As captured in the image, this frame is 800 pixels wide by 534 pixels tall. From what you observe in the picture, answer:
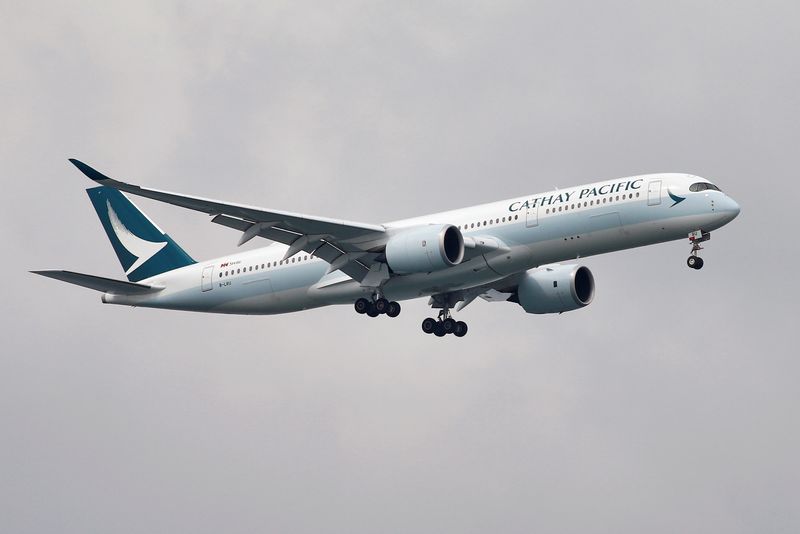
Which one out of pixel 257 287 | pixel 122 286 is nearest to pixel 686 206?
pixel 257 287

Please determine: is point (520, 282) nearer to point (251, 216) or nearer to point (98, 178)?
point (251, 216)

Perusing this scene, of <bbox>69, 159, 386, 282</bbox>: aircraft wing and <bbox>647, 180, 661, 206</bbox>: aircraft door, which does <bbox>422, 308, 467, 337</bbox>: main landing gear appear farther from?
<bbox>647, 180, 661, 206</bbox>: aircraft door

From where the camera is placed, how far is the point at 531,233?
5969cm

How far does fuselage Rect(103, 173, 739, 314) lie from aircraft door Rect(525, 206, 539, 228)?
37 millimetres

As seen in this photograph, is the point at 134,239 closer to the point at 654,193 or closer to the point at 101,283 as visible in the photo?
the point at 101,283

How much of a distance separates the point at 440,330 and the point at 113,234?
16197 millimetres

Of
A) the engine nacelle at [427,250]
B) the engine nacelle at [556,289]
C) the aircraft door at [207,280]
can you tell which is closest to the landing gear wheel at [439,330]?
the engine nacelle at [556,289]

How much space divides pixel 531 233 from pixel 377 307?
726 cm

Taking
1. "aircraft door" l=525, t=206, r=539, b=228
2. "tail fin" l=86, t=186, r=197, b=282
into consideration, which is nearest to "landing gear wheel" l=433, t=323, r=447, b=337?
"aircraft door" l=525, t=206, r=539, b=228

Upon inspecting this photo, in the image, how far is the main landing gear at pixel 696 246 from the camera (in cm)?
5822

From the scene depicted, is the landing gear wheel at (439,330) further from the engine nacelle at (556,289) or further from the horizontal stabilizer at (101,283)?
the horizontal stabilizer at (101,283)

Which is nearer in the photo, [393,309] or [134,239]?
[393,309]

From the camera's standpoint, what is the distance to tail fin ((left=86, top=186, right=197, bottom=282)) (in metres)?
70.7

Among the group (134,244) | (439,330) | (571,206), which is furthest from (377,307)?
(134,244)
